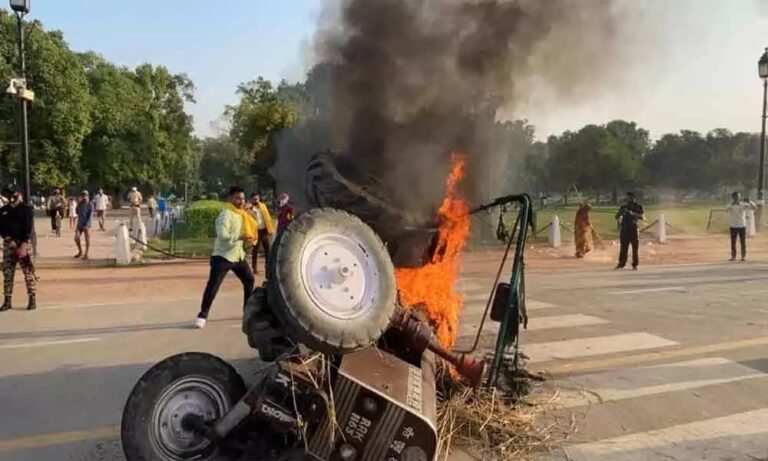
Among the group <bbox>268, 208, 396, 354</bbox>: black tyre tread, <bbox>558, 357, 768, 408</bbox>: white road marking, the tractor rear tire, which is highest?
the tractor rear tire

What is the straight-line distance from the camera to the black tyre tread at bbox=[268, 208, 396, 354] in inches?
140

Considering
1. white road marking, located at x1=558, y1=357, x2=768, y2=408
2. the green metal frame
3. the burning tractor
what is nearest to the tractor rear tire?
the green metal frame

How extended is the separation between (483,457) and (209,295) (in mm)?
4796

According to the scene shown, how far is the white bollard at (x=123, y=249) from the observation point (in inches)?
608

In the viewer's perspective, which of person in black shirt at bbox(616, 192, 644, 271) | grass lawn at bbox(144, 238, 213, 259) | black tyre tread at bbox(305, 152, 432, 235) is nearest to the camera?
black tyre tread at bbox(305, 152, 432, 235)

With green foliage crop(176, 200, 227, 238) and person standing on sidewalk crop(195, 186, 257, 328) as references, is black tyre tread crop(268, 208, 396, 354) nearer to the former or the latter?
person standing on sidewalk crop(195, 186, 257, 328)

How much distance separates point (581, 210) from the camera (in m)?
18.3

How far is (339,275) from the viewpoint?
150 inches

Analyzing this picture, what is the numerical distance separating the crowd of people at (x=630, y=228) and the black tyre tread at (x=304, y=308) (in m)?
12.5

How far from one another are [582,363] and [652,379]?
28.8 inches

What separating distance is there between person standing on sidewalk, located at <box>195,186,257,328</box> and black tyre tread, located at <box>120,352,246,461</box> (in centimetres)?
426

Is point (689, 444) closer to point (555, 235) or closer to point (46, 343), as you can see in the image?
point (46, 343)

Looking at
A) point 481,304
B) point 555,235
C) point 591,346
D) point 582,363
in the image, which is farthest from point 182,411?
point 555,235

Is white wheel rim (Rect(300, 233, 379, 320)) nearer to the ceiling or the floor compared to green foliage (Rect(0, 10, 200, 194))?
nearer to the floor
